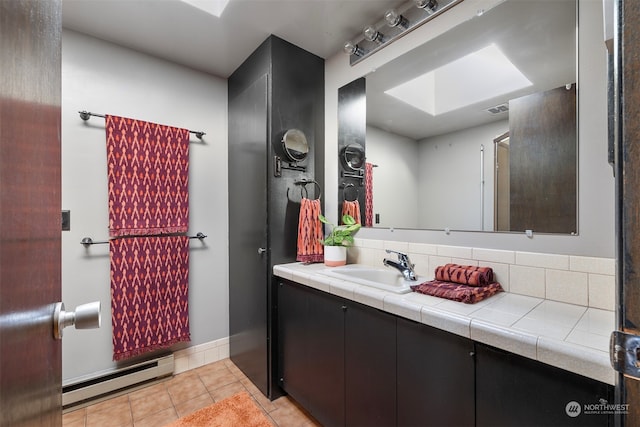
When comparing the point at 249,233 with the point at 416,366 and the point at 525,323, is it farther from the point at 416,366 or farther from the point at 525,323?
the point at 525,323

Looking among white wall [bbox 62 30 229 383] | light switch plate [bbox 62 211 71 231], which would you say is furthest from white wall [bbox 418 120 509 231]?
light switch plate [bbox 62 211 71 231]

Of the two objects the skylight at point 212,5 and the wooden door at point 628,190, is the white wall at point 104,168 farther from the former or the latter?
the wooden door at point 628,190

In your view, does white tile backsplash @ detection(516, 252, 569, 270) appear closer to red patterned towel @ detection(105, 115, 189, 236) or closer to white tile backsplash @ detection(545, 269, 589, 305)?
white tile backsplash @ detection(545, 269, 589, 305)

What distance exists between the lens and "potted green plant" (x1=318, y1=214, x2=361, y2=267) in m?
1.83

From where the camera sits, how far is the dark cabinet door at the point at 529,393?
0.70m

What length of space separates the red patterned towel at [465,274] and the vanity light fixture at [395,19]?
1376 millimetres

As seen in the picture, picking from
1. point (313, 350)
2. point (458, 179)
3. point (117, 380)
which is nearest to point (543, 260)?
point (458, 179)

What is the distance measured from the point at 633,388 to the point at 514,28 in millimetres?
1468

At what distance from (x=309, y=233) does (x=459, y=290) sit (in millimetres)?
1042

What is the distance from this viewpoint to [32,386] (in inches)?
15.4

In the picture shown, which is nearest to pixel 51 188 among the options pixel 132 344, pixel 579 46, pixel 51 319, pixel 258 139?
pixel 51 319

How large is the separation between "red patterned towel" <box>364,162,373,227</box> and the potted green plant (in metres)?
0.08

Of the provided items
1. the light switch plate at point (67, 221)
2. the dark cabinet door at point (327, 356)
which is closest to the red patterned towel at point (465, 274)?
the dark cabinet door at point (327, 356)

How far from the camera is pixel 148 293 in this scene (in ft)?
6.31
